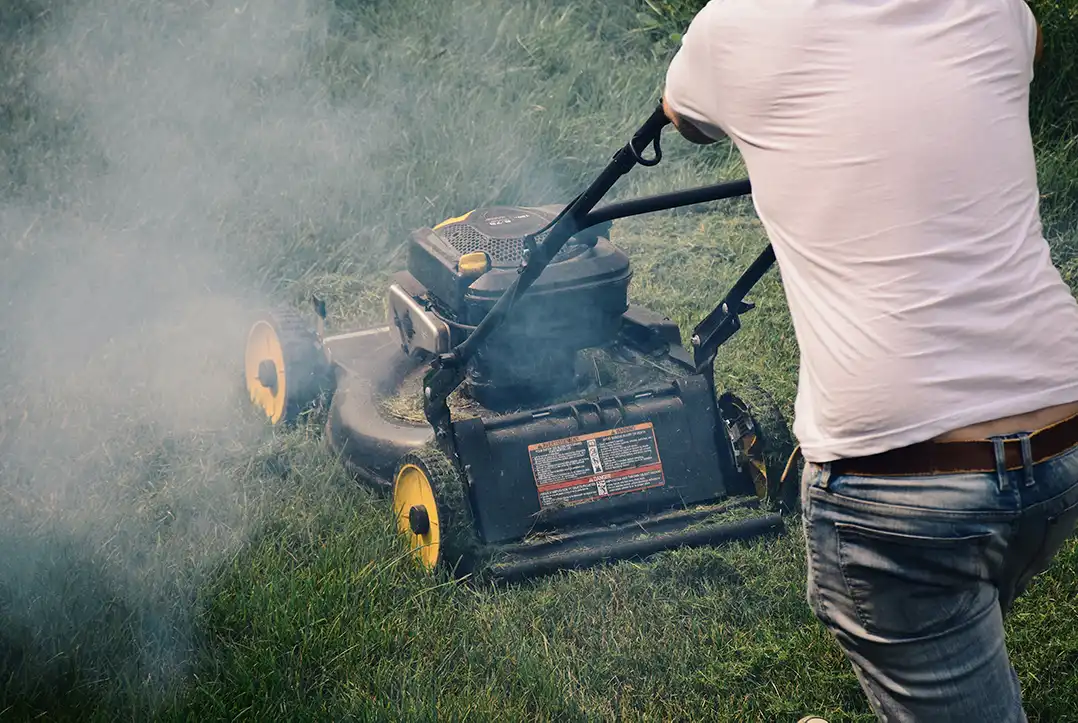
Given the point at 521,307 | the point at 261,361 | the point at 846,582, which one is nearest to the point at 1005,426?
the point at 846,582

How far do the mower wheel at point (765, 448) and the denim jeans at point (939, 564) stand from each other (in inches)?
59.4

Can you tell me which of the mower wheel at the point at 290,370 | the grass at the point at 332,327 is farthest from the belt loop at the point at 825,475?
the mower wheel at the point at 290,370

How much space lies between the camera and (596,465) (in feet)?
11.0

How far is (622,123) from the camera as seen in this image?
6668 mm

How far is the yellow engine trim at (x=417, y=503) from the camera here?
128 inches

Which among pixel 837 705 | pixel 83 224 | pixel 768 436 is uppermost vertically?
pixel 83 224

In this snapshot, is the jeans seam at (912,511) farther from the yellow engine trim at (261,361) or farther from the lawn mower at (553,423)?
the yellow engine trim at (261,361)

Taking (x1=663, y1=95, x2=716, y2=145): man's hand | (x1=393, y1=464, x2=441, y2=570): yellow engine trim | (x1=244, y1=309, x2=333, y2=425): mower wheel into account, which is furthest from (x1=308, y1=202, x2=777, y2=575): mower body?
(x1=663, y1=95, x2=716, y2=145): man's hand

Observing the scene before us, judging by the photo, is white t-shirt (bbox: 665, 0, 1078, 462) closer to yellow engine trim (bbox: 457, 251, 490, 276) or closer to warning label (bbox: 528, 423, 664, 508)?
warning label (bbox: 528, 423, 664, 508)

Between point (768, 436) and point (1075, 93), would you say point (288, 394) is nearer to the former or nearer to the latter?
point (768, 436)

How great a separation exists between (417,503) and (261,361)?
1.18m

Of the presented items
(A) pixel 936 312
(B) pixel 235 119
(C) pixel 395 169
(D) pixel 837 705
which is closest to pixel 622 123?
(C) pixel 395 169

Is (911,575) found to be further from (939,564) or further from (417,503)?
(417,503)

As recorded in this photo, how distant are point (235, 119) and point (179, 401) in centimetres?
251
